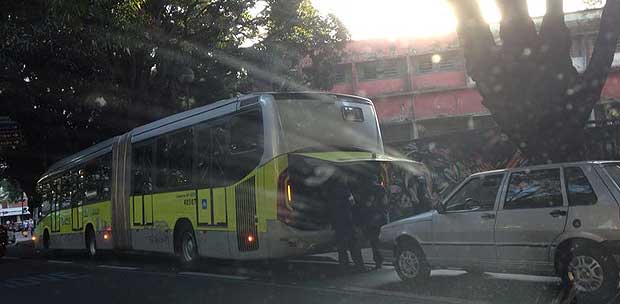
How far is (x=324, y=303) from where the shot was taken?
691 centimetres

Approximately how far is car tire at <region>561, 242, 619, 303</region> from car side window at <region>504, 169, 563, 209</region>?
62 centimetres

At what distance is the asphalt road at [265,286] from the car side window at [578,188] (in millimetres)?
1169

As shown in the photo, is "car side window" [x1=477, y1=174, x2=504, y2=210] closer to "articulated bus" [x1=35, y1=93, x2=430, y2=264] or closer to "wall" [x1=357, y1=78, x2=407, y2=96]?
"articulated bus" [x1=35, y1=93, x2=430, y2=264]

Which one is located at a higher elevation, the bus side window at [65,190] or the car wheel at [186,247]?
the bus side window at [65,190]

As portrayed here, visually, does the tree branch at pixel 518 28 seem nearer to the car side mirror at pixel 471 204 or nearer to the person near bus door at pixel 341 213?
the car side mirror at pixel 471 204

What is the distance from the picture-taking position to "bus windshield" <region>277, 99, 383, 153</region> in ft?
30.1

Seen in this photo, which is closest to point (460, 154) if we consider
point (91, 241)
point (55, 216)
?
point (91, 241)

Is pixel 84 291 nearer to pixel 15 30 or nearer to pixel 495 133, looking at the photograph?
pixel 15 30

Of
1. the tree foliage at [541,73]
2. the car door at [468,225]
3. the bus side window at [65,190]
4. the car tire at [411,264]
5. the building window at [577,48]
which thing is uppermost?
the building window at [577,48]

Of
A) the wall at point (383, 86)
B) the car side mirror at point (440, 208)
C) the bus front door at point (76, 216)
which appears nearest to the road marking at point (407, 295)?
the car side mirror at point (440, 208)

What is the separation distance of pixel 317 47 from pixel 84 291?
1574 cm

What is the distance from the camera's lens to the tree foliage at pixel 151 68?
53.2 ft

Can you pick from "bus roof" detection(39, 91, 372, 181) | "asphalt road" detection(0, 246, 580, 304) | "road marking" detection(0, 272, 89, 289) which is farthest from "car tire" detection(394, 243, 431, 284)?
"road marking" detection(0, 272, 89, 289)

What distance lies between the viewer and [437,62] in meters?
29.4
